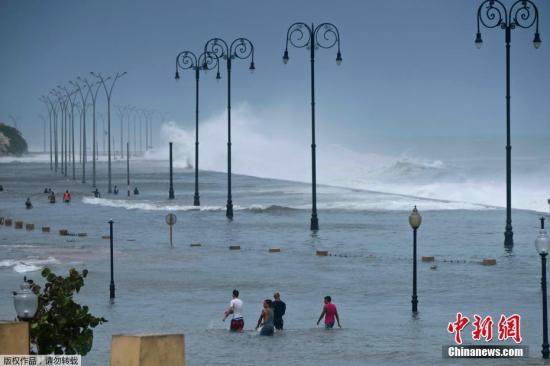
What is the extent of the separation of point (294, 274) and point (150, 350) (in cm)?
2540

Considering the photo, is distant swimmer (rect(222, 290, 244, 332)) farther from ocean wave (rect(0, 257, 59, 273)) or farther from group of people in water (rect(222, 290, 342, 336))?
ocean wave (rect(0, 257, 59, 273))

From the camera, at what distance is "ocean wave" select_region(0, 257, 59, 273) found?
40812mm

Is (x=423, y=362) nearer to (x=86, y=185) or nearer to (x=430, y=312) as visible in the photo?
(x=430, y=312)

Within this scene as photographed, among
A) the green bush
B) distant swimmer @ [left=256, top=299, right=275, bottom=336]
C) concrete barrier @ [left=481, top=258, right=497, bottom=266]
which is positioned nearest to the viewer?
the green bush

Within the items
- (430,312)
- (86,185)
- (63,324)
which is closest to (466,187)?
(86,185)

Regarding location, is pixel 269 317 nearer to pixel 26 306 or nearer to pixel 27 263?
pixel 26 306

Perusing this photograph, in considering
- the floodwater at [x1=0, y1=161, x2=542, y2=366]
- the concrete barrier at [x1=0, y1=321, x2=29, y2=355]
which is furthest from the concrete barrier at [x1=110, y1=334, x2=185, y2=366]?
the floodwater at [x1=0, y1=161, x2=542, y2=366]

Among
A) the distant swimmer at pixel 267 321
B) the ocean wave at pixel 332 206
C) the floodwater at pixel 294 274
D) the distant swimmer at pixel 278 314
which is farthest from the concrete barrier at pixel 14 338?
the ocean wave at pixel 332 206

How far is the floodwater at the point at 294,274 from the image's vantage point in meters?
25.9

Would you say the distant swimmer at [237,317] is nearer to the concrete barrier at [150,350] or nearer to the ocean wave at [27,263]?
the concrete barrier at [150,350]

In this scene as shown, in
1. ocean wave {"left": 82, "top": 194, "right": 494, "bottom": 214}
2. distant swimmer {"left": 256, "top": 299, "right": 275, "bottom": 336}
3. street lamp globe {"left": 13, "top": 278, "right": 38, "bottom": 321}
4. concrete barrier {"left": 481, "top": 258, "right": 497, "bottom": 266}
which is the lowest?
distant swimmer {"left": 256, "top": 299, "right": 275, "bottom": 336}

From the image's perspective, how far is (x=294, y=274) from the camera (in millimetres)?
39500

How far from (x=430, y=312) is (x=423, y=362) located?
287 inches

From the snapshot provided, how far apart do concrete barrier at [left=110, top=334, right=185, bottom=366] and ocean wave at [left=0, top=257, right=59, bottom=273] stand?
26.5 metres
